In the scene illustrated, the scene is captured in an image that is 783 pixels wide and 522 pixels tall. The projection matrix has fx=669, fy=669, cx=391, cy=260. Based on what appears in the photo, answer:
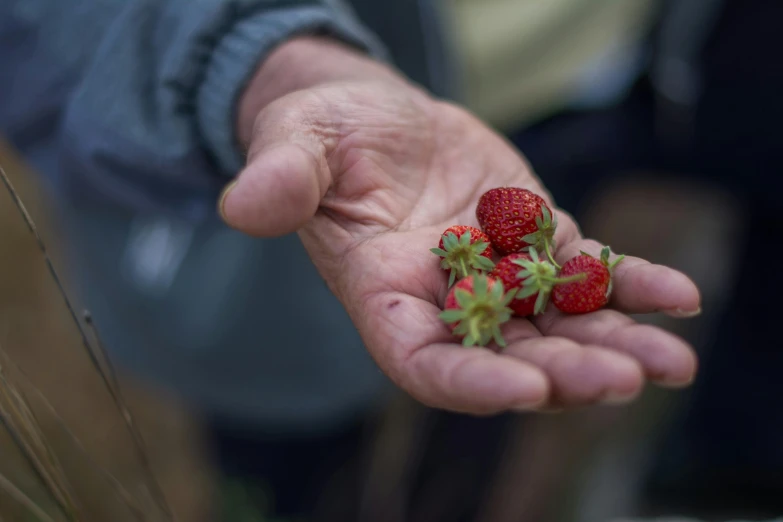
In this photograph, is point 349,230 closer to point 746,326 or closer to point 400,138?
point 400,138

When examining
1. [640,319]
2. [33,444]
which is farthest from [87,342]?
[640,319]

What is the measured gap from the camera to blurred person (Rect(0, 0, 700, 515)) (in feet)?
2.78

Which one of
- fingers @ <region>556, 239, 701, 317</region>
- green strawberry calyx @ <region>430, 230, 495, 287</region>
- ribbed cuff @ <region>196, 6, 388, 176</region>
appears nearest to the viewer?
fingers @ <region>556, 239, 701, 317</region>

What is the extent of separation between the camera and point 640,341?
790mm

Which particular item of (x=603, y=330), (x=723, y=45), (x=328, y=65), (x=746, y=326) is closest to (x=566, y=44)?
(x=723, y=45)

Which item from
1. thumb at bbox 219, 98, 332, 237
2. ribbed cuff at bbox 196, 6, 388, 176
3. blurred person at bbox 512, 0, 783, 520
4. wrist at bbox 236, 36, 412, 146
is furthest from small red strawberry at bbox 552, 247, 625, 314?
blurred person at bbox 512, 0, 783, 520

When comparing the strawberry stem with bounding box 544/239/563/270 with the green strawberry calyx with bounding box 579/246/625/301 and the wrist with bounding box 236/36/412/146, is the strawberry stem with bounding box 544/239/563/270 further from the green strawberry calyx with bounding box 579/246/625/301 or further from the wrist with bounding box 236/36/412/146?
the wrist with bounding box 236/36/412/146

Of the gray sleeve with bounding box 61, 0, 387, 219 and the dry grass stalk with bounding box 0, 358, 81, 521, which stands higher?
the gray sleeve with bounding box 61, 0, 387, 219

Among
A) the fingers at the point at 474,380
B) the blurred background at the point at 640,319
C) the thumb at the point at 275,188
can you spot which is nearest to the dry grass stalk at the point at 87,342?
the thumb at the point at 275,188

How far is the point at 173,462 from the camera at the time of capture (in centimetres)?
237

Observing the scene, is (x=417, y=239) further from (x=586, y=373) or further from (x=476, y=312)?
(x=586, y=373)

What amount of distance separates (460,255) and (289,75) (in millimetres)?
516

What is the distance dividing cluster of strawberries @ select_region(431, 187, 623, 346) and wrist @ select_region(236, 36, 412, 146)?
0.37 meters

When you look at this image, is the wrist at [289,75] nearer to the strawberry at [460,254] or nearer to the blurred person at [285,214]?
the blurred person at [285,214]
